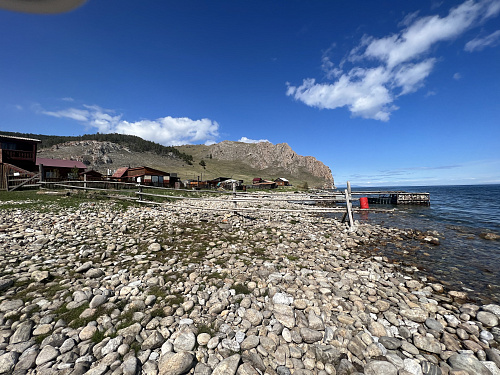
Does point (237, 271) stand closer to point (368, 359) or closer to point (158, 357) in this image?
point (158, 357)

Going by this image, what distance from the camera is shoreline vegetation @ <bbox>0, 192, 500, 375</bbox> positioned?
2730mm

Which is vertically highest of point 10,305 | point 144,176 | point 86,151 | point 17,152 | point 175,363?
point 86,151

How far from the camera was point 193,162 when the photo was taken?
136000 millimetres

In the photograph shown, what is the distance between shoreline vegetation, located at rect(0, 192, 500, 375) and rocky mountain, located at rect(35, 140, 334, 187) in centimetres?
7227

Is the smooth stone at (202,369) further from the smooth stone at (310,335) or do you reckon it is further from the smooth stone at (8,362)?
the smooth stone at (8,362)

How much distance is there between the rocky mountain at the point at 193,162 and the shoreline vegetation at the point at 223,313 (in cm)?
7227

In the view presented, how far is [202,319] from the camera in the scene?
3529 millimetres

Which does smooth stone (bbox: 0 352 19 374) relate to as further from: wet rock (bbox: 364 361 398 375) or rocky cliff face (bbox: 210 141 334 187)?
rocky cliff face (bbox: 210 141 334 187)

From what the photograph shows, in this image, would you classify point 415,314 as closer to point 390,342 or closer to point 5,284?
point 390,342

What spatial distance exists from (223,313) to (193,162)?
139 metres

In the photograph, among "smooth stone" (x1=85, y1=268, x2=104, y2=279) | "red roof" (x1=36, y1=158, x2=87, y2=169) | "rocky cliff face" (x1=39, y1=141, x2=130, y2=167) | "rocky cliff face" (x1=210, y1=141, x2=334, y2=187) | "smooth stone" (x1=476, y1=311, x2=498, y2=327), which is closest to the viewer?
"smooth stone" (x1=476, y1=311, x2=498, y2=327)

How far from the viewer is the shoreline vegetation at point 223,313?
273 centimetres

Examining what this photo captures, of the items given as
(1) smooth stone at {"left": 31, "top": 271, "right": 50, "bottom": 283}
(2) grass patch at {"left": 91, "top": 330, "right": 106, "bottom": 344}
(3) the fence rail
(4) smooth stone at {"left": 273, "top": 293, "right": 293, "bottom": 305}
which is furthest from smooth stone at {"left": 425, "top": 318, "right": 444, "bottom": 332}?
(1) smooth stone at {"left": 31, "top": 271, "right": 50, "bottom": 283}

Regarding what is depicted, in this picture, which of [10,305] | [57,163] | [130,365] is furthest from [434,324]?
[57,163]
